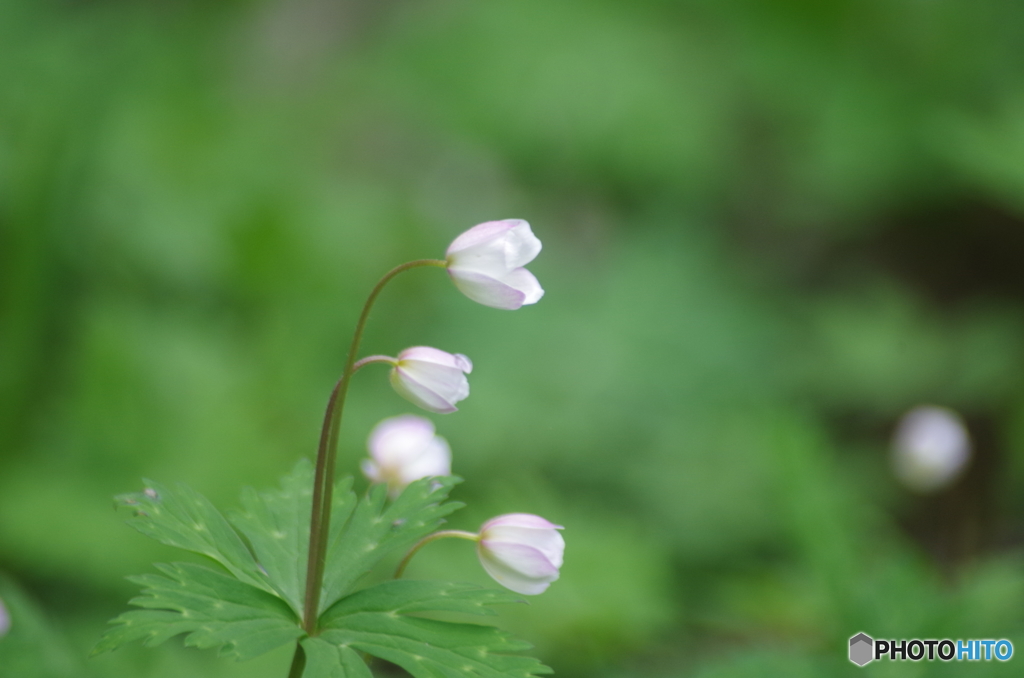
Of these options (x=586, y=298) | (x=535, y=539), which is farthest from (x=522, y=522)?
(x=586, y=298)

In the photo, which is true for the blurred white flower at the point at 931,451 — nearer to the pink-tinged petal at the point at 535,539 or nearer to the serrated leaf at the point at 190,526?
the pink-tinged petal at the point at 535,539

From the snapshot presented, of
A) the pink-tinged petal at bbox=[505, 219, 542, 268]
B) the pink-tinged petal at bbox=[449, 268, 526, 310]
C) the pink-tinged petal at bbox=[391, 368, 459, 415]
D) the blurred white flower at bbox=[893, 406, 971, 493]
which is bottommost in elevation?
the pink-tinged petal at bbox=[391, 368, 459, 415]

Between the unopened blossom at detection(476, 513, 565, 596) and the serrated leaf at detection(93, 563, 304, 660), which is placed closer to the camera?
the serrated leaf at detection(93, 563, 304, 660)

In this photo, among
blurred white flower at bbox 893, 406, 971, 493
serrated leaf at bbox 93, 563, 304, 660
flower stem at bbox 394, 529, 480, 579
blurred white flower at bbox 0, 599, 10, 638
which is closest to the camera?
serrated leaf at bbox 93, 563, 304, 660

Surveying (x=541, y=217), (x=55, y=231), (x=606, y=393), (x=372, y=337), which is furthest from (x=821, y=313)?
(x=55, y=231)

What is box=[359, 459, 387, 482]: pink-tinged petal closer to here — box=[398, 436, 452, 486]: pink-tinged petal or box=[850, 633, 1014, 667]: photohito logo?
box=[398, 436, 452, 486]: pink-tinged petal

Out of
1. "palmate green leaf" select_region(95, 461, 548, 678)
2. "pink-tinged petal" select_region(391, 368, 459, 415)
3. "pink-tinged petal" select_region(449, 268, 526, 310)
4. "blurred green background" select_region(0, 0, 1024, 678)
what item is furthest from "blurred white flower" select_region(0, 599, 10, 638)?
"pink-tinged petal" select_region(449, 268, 526, 310)
